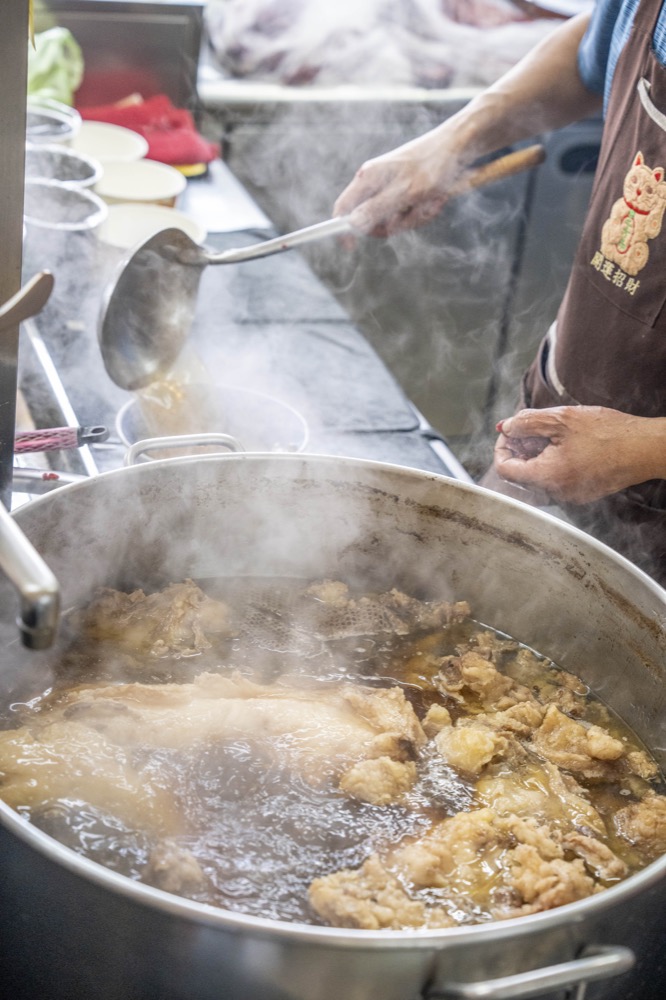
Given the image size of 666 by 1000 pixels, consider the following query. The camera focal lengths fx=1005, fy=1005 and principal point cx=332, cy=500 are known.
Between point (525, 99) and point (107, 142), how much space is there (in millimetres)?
1794

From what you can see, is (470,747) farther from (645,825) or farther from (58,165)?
(58,165)

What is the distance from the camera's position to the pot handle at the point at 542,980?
3.40ft

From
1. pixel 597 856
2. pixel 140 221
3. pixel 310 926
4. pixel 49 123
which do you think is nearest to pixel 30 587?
pixel 310 926

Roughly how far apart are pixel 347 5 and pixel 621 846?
14.8ft

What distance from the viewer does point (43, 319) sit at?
2.85 metres

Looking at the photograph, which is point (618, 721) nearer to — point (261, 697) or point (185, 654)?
point (261, 697)

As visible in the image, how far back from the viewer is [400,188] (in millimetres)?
2518

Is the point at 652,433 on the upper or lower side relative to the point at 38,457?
upper

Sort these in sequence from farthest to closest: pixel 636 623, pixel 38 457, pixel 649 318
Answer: pixel 38 457, pixel 649 318, pixel 636 623

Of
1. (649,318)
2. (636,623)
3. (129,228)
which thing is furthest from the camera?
(129,228)

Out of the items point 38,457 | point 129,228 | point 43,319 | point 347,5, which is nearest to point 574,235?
point 347,5

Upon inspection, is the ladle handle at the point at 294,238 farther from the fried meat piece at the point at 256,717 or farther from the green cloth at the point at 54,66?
the green cloth at the point at 54,66

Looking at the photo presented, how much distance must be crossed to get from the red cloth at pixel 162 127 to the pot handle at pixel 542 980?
3.48 meters

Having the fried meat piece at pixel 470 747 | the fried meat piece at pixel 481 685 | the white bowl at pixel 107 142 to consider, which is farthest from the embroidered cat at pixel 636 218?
the white bowl at pixel 107 142
